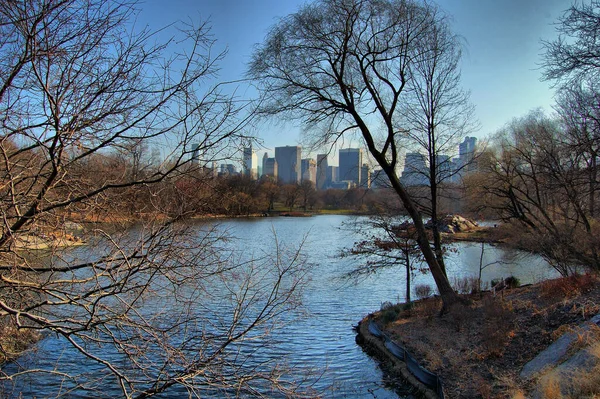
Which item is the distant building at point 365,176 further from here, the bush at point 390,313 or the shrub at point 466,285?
the shrub at point 466,285

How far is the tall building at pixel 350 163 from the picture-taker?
43.8 feet

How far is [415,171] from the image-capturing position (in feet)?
46.2

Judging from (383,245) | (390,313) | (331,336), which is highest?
(383,245)

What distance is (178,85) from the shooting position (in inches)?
170

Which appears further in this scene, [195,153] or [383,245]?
[383,245]

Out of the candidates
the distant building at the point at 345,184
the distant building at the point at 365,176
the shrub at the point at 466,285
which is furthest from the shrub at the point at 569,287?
the distant building at the point at 345,184

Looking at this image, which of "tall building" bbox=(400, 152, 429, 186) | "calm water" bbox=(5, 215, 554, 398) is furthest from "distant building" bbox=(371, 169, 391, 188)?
"calm water" bbox=(5, 215, 554, 398)

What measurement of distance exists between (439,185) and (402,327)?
471cm

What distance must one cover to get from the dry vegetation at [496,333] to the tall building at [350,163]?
440cm

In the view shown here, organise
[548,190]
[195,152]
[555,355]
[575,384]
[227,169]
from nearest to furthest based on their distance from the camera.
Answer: [195,152]
[227,169]
[575,384]
[555,355]
[548,190]

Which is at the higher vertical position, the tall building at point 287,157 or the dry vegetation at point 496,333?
the tall building at point 287,157

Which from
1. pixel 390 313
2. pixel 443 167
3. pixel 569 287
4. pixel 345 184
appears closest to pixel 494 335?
pixel 569 287

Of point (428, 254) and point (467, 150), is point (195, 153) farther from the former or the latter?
point (467, 150)

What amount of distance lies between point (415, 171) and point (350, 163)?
2.15 metres
